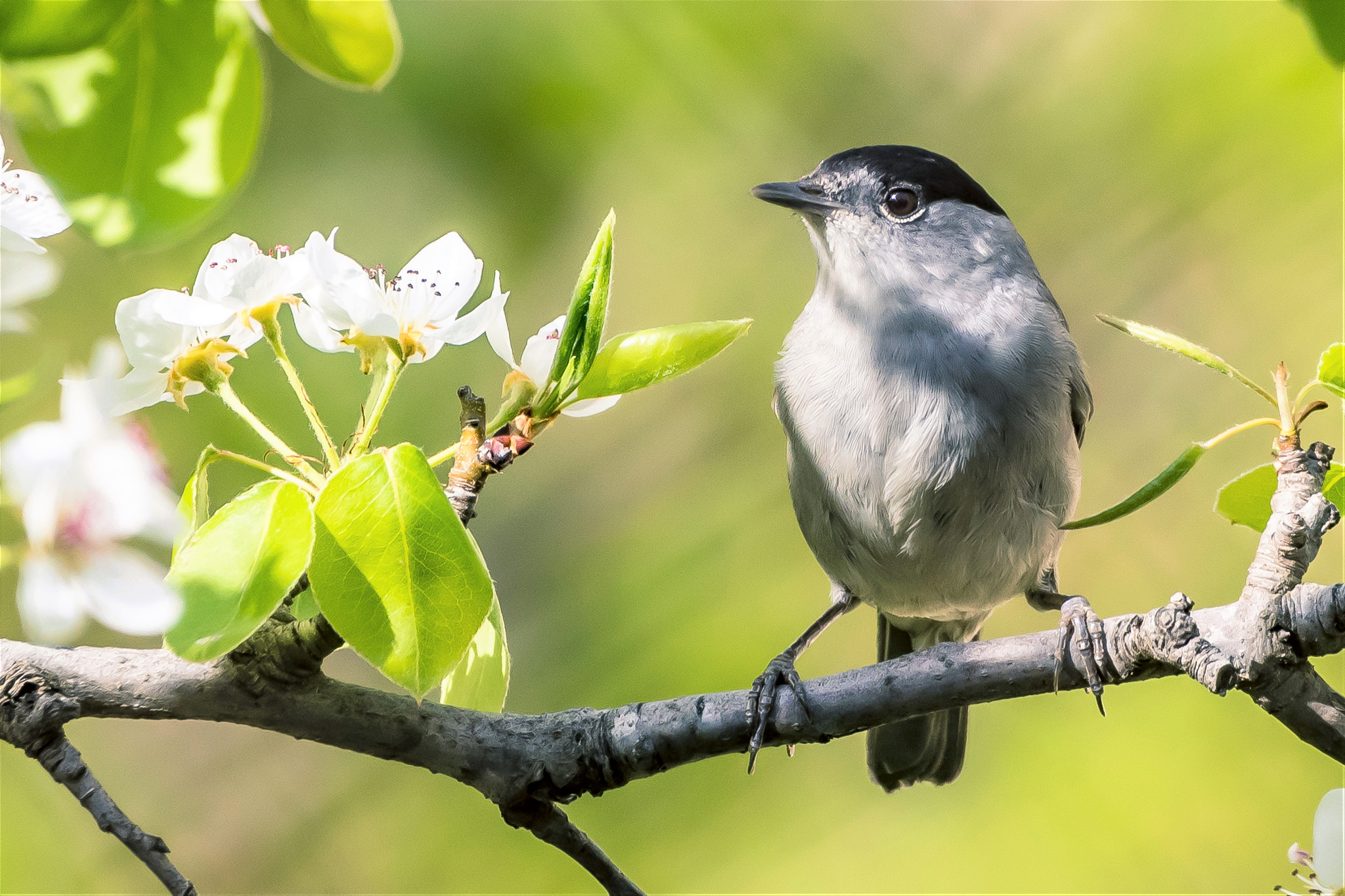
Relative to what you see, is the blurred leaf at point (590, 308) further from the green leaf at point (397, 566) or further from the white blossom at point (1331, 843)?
the white blossom at point (1331, 843)

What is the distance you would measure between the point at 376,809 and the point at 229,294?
2.29m

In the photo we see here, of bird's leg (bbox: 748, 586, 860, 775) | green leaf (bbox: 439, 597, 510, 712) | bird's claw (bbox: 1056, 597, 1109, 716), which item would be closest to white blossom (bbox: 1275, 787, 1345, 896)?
bird's claw (bbox: 1056, 597, 1109, 716)

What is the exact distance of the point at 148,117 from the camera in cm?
55

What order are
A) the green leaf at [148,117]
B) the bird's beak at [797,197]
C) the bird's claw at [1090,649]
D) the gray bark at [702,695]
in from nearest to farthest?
the green leaf at [148,117] < the gray bark at [702,695] < the bird's claw at [1090,649] < the bird's beak at [797,197]

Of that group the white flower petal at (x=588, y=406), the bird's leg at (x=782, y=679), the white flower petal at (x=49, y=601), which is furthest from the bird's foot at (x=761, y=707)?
the white flower petal at (x=49, y=601)

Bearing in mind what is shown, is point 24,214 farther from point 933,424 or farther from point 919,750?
point 919,750

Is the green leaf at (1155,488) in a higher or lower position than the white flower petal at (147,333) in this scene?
lower

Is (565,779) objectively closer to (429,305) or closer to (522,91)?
(429,305)

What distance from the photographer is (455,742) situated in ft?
3.56

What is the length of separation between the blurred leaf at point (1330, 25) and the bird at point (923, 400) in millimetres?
961

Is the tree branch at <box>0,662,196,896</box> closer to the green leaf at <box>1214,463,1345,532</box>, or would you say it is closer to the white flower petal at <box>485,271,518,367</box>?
the white flower petal at <box>485,271,518,367</box>

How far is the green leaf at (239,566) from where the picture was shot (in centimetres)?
65

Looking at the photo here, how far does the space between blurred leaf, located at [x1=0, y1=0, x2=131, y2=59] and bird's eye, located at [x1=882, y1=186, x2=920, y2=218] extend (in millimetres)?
1537

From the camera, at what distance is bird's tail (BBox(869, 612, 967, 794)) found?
220 centimetres
